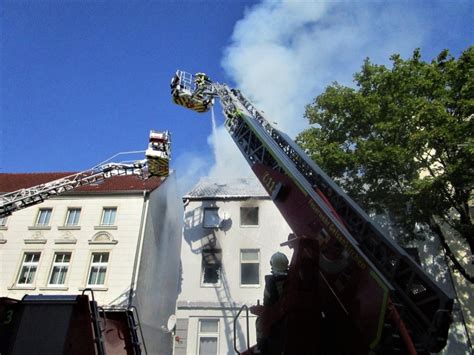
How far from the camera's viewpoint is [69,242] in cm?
1786

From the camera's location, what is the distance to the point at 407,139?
12.6 meters

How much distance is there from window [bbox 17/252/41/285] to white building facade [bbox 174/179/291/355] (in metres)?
7.50

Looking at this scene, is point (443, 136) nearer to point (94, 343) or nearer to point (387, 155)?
point (387, 155)

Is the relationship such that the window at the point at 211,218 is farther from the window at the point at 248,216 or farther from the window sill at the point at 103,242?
the window sill at the point at 103,242

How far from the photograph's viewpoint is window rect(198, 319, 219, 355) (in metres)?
15.4

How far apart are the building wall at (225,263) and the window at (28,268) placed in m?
7.50

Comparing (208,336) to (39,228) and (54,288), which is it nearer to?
(54,288)

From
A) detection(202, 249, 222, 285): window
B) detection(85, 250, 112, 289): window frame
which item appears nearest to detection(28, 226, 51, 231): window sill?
detection(85, 250, 112, 289): window frame

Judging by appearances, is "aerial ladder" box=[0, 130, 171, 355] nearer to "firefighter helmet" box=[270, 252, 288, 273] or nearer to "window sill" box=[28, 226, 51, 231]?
"firefighter helmet" box=[270, 252, 288, 273]

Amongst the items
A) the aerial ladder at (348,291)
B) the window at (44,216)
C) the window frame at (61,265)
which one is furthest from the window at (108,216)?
the aerial ladder at (348,291)

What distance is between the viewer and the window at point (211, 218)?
1817 centimetres

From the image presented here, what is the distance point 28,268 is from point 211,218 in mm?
9554

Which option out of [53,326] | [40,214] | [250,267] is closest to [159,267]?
[250,267]

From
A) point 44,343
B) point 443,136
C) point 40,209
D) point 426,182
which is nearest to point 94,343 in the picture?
point 44,343
